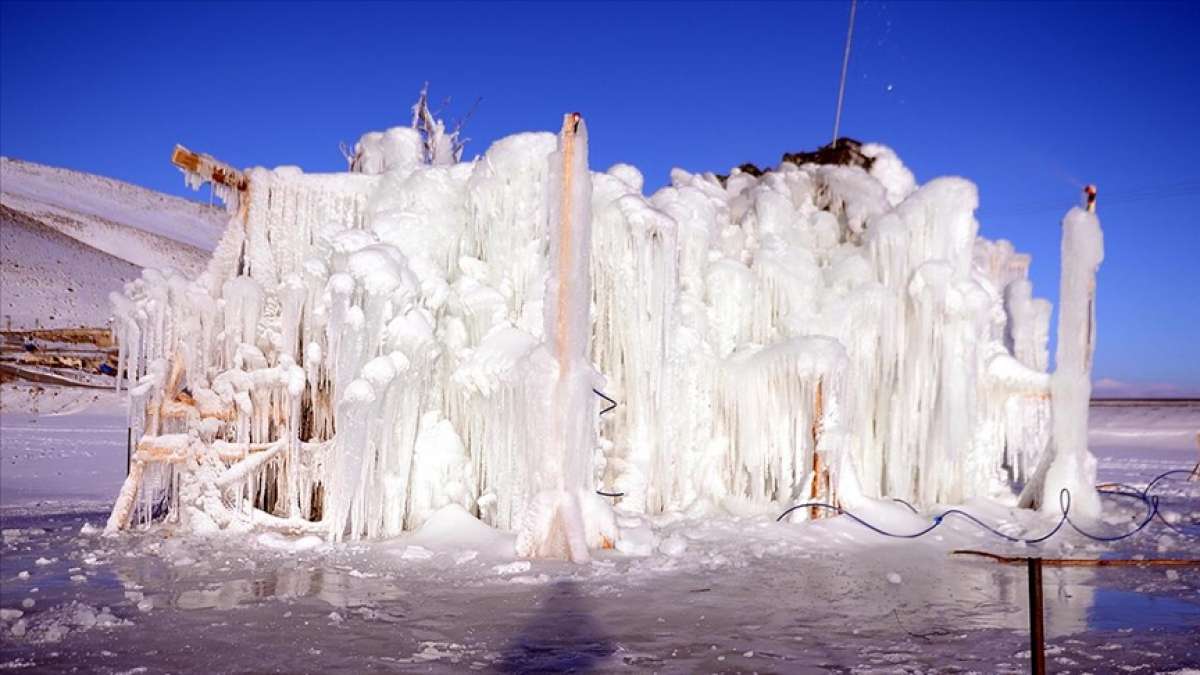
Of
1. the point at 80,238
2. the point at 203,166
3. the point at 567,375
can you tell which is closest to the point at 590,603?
the point at 567,375

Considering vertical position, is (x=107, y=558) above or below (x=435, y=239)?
below

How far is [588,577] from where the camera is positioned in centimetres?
797

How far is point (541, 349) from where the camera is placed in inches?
359

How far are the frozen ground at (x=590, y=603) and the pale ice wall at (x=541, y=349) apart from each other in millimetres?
811

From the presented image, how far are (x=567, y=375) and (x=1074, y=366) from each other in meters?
8.29

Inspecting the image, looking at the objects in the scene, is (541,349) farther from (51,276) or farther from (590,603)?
(51,276)

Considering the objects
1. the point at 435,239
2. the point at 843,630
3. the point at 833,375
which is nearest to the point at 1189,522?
the point at 833,375

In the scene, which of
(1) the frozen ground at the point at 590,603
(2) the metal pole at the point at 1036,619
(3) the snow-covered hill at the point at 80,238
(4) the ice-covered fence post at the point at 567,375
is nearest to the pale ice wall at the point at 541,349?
(4) the ice-covered fence post at the point at 567,375

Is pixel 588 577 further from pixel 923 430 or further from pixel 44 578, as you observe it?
pixel 923 430

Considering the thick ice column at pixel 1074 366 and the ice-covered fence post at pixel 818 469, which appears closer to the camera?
the ice-covered fence post at pixel 818 469

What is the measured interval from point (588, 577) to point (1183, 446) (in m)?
28.6

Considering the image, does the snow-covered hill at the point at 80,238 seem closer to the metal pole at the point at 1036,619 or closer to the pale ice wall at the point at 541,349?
the pale ice wall at the point at 541,349

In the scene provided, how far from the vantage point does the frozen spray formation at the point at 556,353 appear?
380 inches

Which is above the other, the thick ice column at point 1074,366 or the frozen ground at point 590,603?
the thick ice column at point 1074,366
